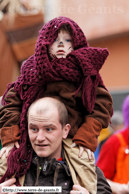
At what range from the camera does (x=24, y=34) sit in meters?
6.27

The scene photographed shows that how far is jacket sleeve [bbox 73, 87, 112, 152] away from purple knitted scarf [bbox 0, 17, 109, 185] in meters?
0.07

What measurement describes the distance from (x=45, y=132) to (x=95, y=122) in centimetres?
43

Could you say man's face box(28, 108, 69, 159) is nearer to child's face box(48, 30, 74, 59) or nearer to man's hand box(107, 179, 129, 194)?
child's face box(48, 30, 74, 59)

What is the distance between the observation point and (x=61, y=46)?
219 cm

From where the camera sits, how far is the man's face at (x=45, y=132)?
189 centimetres

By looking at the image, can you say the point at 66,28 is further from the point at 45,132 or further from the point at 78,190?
the point at 78,190

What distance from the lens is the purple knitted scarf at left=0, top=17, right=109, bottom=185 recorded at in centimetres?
211

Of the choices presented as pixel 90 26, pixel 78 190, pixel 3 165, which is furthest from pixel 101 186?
pixel 90 26

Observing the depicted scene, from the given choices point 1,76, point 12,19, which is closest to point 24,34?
point 12,19

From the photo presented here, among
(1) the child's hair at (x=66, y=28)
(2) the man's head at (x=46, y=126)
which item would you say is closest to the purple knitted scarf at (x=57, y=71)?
(1) the child's hair at (x=66, y=28)

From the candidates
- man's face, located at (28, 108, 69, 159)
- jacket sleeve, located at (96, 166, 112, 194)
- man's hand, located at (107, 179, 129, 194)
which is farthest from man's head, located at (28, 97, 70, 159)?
man's hand, located at (107, 179, 129, 194)

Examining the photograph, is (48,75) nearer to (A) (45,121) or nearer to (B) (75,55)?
(B) (75,55)

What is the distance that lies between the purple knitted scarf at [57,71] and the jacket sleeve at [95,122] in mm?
66

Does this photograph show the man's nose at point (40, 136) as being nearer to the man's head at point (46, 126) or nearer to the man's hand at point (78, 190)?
the man's head at point (46, 126)
